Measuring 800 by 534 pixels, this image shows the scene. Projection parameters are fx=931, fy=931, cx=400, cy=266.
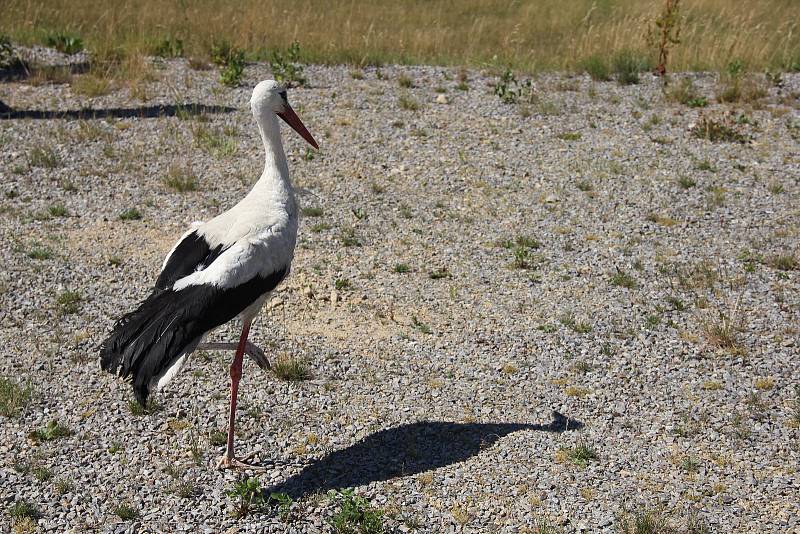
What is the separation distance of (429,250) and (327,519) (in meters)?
4.32

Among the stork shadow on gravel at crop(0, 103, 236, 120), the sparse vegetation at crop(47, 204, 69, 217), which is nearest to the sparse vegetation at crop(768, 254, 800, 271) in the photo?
the sparse vegetation at crop(47, 204, 69, 217)

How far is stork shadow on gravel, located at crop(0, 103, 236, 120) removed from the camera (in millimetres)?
13305

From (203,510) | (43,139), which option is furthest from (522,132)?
(203,510)

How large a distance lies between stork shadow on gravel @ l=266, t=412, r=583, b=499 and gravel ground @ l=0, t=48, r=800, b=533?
0.9 inches

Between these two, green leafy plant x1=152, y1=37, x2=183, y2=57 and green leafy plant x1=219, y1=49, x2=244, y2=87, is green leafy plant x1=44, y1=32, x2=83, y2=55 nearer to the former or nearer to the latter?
green leafy plant x1=152, y1=37, x2=183, y2=57

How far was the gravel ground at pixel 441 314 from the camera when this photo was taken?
6.32 m

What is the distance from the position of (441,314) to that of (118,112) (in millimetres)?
7186

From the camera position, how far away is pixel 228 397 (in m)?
7.30

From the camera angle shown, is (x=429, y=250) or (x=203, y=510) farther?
(x=429, y=250)

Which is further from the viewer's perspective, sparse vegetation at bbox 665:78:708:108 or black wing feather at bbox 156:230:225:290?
sparse vegetation at bbox 665:78:708:108

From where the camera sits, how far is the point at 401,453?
6.73m

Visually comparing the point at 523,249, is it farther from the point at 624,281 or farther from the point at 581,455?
the point at 581,455

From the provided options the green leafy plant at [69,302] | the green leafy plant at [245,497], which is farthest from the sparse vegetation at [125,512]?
the green leafy plant at [69,302]

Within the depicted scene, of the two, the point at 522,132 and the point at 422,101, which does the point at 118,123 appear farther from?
the point at 522,132
